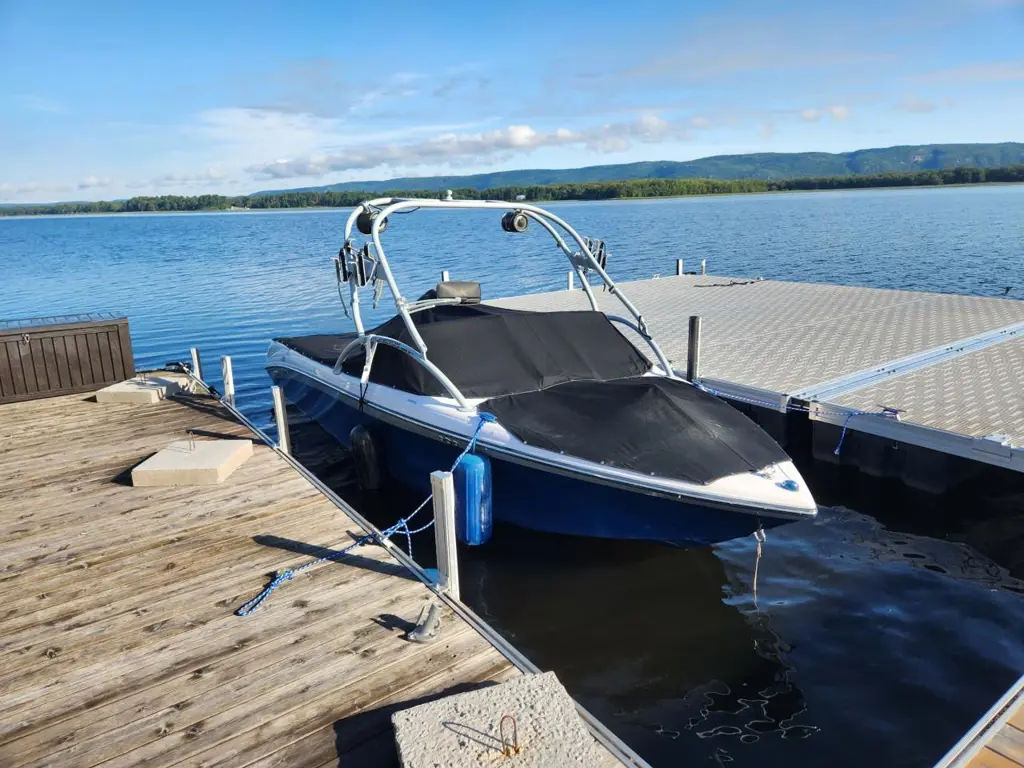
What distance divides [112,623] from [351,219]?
536 cm

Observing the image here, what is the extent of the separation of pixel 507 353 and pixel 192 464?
11.1 ft

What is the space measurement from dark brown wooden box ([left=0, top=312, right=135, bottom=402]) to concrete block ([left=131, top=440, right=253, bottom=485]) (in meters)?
3.79

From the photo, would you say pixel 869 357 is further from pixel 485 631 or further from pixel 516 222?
pixel 485 631

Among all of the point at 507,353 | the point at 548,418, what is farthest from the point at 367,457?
the point at 548,418

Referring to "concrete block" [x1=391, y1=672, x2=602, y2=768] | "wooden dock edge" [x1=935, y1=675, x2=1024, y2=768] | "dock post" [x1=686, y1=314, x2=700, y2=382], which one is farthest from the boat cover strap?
→ "wooden dock edge" [x1=935, y1=675, x2=1024, y2=768]

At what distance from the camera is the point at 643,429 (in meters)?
6.41

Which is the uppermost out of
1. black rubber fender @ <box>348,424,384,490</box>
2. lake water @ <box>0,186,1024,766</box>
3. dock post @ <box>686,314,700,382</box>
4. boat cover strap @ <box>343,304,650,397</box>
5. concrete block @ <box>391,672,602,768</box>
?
boat cover strap @ <box>343,304,650,397</box>

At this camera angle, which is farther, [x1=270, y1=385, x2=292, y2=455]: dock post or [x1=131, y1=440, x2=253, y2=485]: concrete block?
[x1=270, y1=385, x2=292, y2=455]: dock post

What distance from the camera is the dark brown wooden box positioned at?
10.1m

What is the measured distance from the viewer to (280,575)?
207 inches

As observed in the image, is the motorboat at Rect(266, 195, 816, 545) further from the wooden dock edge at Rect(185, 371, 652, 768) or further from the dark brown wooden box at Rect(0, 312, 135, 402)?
the dark brown wooden box at Rect(0, 312, 135, 402)

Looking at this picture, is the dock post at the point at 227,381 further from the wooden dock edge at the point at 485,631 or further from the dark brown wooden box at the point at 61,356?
the dark brown wooden box at the point at 61,356

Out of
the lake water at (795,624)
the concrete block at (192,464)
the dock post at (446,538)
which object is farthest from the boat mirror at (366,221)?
the dock post at (446,538)

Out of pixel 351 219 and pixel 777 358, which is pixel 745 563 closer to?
pixel 777 358
